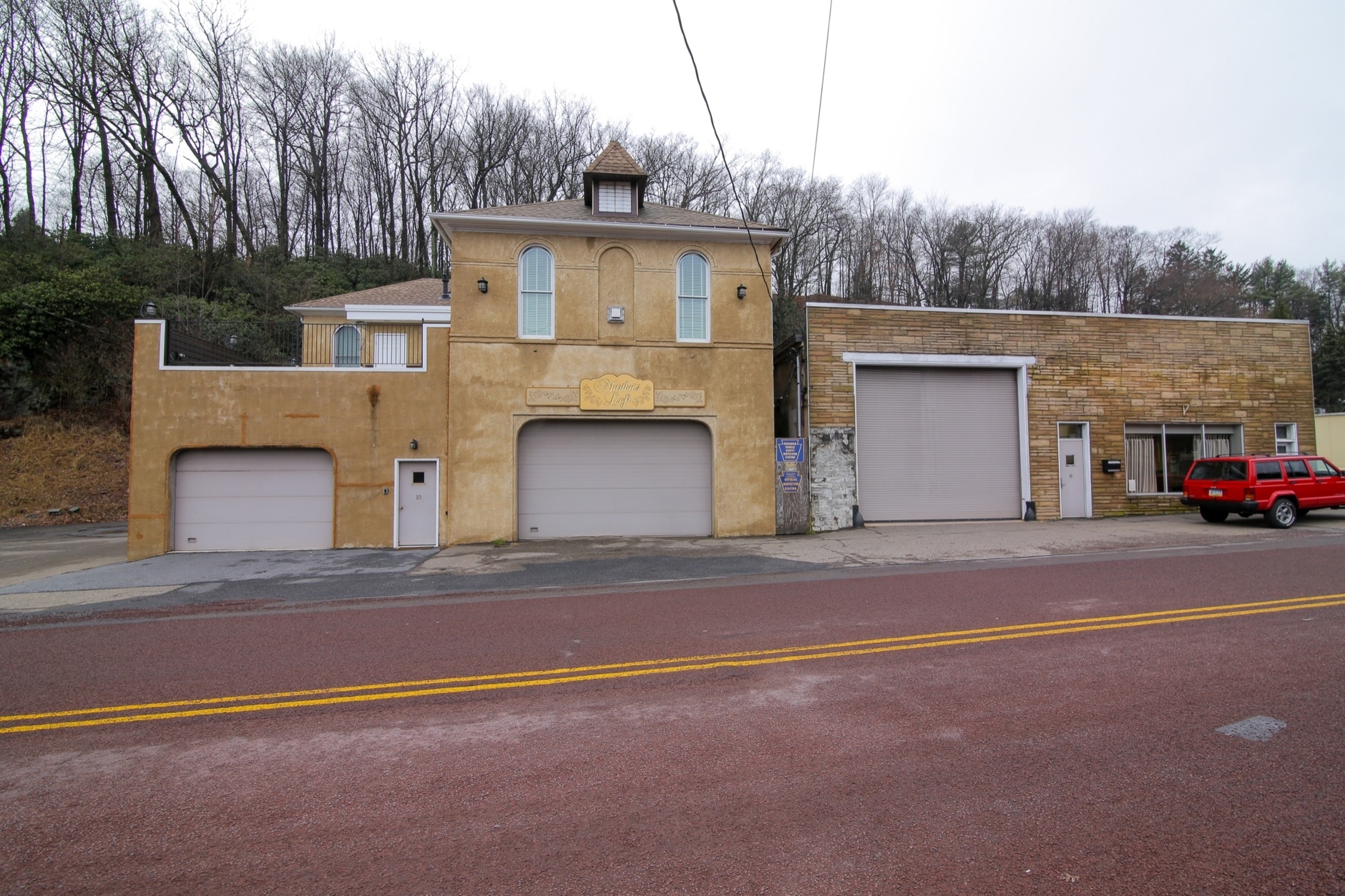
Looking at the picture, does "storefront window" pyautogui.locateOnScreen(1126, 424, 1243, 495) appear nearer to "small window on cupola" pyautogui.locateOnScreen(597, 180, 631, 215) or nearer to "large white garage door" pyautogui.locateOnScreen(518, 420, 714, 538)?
"large white garage door" pyautogui.locateOnScreen(518, 420, 714, 538)

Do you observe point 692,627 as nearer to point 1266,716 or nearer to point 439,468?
point 1266,716

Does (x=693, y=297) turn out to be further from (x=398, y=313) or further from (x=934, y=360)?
(x=398, y=313)

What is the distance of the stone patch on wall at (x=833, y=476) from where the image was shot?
1636cm

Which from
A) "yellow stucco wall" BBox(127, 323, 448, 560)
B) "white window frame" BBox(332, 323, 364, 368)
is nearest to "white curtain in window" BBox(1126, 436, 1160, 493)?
"yellow stucco wall" BBox(127, 323, 448, 560)

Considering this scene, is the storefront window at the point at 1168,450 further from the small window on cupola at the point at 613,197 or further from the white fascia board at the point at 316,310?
the white fascia board at the point at 316,310

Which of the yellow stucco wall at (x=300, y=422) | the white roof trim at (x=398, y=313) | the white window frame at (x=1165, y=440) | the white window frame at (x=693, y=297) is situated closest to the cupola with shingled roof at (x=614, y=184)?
the white window frame at (x=693, y=297)

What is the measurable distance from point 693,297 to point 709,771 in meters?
13.3

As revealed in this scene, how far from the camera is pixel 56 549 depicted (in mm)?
16203

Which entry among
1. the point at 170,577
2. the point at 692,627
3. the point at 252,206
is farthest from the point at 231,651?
the point at 252,206

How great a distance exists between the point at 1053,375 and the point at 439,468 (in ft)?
50.9

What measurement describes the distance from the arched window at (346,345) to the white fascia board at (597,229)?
614 cm

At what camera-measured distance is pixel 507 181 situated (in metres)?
43.5

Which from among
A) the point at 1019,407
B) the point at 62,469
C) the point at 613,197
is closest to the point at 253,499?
the point at 613,197

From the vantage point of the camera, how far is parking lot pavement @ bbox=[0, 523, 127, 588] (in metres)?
13.0
